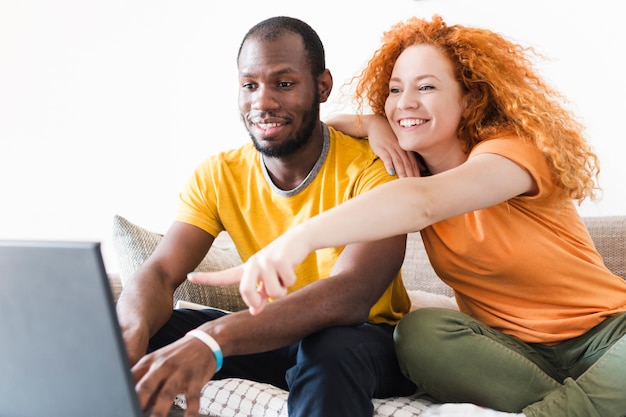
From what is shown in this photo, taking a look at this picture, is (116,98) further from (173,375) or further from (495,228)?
(173,375)

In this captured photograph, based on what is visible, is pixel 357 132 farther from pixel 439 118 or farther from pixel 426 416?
pixel 426 416

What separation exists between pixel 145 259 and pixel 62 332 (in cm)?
105

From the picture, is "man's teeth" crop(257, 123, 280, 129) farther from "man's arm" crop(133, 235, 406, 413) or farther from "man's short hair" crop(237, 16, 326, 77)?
"man's arm" crop(133, 235, 406, 413)

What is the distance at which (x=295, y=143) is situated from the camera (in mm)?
1608

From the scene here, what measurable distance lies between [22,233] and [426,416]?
234 centimetres

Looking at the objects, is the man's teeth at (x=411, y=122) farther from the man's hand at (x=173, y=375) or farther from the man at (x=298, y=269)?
A: the man's hand at (x=173, y=375)

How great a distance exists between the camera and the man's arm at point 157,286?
1312 millimetres

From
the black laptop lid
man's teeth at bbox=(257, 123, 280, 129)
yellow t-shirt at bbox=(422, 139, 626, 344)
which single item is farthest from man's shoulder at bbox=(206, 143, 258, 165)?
the black laptop lid

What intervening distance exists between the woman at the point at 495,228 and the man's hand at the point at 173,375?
1.10ft

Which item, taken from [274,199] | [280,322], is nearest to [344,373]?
[280,322]

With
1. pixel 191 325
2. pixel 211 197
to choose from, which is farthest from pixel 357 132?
pixel 191 325

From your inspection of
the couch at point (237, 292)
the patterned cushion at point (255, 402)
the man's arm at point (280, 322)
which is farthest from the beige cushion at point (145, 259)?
the man's arm at point (280, 322)

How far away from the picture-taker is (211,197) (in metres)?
1.67

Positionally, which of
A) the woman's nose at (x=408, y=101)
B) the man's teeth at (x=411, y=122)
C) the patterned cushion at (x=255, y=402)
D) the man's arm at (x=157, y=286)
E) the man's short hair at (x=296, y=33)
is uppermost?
the man's short hair at (x=296, y=33)
